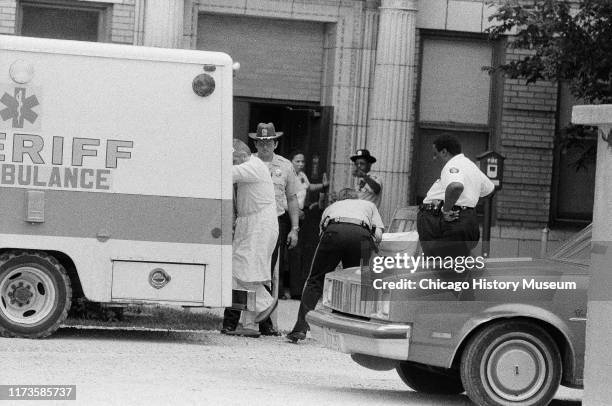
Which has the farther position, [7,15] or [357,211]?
[7,15]

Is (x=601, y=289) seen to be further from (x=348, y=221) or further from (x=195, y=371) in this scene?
(x=348, y=221)

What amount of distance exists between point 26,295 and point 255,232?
221 cm

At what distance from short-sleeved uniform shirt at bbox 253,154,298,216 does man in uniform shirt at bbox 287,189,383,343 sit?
1120 millimetres

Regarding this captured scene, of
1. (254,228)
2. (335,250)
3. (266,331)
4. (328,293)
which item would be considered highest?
(254,228)

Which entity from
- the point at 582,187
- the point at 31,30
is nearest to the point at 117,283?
the point at 31,30

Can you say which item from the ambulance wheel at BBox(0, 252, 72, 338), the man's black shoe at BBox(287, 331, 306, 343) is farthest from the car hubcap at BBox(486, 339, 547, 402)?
the ambulance wheel at BBox(0, 252, 72, 338)

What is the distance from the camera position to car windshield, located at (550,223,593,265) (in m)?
10.2

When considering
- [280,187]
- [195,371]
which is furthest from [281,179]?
[195,371]

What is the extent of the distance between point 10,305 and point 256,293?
7.52 ft

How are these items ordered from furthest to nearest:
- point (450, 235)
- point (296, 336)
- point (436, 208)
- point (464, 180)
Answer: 1. point (296, 336)
2. point (436, 208)
3. point (464, 180)
4. point (450, 235)

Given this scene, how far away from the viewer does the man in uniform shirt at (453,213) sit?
11.3m

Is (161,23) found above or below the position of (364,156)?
above

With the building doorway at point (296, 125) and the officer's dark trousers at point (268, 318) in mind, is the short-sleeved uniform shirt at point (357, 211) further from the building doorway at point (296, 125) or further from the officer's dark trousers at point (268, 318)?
the building doorway at point (296, 125)

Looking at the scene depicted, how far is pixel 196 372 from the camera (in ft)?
35.3
